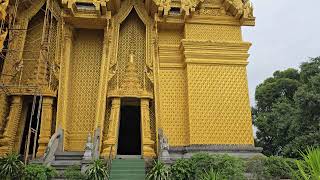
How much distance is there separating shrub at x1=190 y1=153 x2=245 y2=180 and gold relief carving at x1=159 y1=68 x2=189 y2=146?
2624 mm

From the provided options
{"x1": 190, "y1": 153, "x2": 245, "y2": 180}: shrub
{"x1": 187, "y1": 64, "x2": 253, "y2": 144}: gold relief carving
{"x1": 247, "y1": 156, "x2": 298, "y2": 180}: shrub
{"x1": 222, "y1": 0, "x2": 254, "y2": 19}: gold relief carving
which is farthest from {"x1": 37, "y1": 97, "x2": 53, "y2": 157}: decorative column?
{"x1": 222, "y1": 0, "x2": 254, "y2": 19}: gold relief carving

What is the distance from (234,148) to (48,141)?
5585 mm

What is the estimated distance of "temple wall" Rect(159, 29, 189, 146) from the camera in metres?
10.5

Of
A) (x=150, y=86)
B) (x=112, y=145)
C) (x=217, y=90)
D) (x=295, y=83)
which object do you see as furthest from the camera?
(x=295, y=83)

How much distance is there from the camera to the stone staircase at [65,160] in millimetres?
8875

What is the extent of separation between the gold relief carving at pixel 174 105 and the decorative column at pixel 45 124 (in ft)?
11.5

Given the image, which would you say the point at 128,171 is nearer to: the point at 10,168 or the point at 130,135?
the point at 10,168

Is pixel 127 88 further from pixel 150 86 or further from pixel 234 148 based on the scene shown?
pixel 234 148

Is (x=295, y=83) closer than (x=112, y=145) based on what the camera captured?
No

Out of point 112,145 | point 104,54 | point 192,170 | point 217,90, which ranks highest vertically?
point 104,54

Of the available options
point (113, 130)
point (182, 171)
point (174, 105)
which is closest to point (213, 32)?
point (174, 105)

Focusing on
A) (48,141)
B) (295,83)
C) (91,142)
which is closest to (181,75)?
(91,142)

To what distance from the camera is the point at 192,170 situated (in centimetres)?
760

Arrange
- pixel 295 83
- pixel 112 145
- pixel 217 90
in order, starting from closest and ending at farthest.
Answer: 1. pixel 112 145
2. pixel 217 90
3. pixel 295 83
